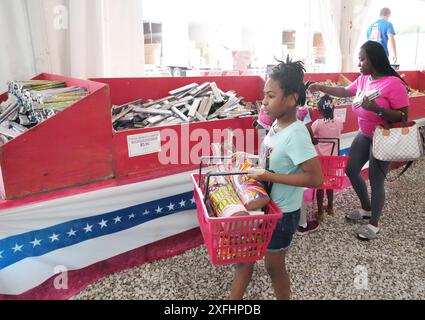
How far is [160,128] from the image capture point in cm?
199

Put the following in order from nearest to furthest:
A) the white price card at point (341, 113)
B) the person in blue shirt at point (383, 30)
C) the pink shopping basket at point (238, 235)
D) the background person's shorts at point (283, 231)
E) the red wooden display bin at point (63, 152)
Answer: the pink shopping basket at point (238, 235) < the background person's shorts at point (283, 231) < the red wooden display bin at point (63, 152) < the white price card at point (341, 113) < the person in blue shirt at point (383, 30)

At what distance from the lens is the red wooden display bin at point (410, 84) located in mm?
3160

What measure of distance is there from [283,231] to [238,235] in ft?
0.96

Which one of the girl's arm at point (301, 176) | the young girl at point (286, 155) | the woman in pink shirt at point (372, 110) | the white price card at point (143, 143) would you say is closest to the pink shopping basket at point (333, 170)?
the woman in pink shirt at point (372, 110)

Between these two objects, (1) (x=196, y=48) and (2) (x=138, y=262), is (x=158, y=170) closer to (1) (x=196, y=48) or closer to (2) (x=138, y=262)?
(2) (x=138, y=262)

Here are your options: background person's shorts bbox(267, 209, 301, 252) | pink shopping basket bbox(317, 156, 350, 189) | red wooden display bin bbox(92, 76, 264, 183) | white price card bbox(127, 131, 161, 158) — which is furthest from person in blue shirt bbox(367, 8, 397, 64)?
background person's shorts bbox(267, 209, 301, 252)

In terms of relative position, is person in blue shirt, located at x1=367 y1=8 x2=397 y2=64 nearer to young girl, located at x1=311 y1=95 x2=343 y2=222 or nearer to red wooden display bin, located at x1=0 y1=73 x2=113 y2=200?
young girl, located at x1=311 y1=95 x2=343 y2=222

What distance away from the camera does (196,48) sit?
5316 millimetres

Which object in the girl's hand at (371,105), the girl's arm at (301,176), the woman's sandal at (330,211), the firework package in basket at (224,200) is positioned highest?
the girl's hand at (371,105)

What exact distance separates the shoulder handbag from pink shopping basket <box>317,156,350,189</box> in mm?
269

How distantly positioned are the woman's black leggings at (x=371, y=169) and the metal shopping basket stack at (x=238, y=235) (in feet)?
4.86

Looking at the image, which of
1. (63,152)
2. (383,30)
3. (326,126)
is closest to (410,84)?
(383,30)

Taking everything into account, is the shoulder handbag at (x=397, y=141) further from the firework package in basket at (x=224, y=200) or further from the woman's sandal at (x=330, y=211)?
the firework package in basket at (x=224, y=200)

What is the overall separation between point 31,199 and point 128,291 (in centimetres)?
77
